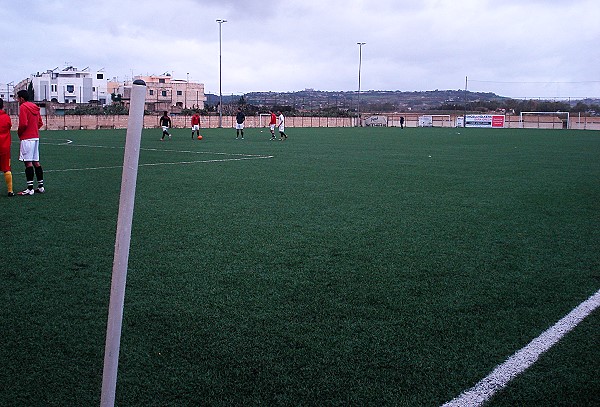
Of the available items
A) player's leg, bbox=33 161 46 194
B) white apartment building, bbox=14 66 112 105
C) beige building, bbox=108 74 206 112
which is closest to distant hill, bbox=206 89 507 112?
beige building, bbox=108 74 206 112

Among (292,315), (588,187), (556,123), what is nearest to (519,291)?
(292,315)

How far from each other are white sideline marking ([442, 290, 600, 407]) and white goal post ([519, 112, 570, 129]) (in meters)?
72.4

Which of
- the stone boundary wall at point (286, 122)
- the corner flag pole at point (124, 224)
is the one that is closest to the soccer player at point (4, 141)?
the corner flag pole at point (124, 224)

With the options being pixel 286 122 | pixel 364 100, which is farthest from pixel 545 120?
pixel 364 100

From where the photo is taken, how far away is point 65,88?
99.2m

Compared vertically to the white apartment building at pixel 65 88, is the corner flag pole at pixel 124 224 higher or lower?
lower

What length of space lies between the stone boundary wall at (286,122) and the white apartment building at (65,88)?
1681 inches

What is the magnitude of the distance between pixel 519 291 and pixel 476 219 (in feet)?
12.0

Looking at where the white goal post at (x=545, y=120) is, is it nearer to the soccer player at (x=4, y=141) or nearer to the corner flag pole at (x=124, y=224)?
the soccer player at (x=4, y=141)

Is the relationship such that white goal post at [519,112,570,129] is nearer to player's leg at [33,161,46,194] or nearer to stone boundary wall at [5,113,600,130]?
stone boundary wall at [5,113,600,130]

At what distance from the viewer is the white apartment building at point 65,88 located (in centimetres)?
9838

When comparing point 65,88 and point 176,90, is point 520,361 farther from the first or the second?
point 176,90

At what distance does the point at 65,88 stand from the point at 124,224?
347 feet

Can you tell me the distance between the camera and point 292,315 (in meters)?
4.65
